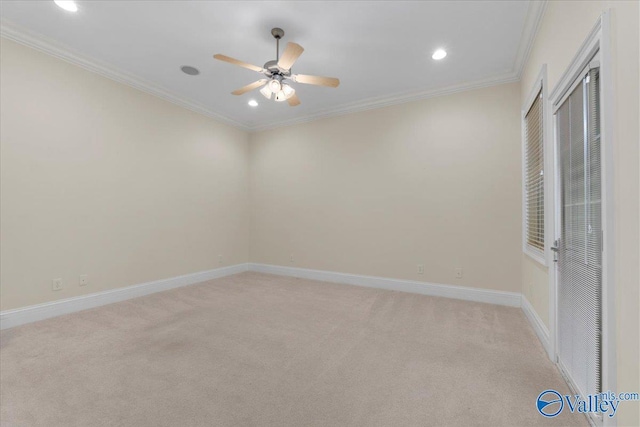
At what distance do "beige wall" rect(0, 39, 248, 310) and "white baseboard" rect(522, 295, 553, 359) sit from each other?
15.4ft

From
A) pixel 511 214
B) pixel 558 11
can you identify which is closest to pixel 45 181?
pixel 558 11

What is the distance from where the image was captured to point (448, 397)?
5.71 feet

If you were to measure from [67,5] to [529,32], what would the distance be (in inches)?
172

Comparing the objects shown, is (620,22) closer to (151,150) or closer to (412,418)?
(412,418)

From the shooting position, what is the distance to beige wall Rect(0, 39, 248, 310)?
283cm

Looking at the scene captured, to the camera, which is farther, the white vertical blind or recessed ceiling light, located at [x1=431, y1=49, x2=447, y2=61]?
recessed ceiling light, located at [x1=431, y1=49, x2=447, y2=61]

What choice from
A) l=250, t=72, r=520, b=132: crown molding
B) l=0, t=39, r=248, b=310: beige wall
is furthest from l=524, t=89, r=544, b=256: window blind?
l=0, t=39, r=248, b=310: beige wall

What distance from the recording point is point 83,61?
3244 millimetres

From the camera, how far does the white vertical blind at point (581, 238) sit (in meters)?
1.44

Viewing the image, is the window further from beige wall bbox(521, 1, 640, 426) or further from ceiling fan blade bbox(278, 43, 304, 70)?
ceiling fan blade bbox(278, 43, 304, 70)

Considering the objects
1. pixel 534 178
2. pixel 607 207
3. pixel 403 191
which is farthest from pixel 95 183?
pixel 534 178

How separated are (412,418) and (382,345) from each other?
0.89m

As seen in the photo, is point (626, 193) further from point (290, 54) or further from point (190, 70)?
point (190, 70)

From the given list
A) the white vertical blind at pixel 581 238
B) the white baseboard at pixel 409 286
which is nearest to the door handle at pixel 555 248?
the white vertical blind at pixel 581 238
